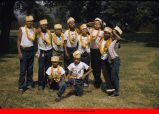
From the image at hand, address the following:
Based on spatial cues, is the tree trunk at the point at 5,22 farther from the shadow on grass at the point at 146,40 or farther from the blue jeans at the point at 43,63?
the shadow on grass at the point at 146,40

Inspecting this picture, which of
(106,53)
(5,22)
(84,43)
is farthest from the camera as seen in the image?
(5,22)

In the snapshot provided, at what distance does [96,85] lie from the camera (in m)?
8.05

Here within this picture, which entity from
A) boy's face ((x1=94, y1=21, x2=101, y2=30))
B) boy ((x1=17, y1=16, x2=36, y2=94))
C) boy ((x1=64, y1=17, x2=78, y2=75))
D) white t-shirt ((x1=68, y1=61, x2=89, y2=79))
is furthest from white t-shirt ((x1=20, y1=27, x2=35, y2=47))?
boy's face ((x1=94, y1=21, x2=101, y2=30))

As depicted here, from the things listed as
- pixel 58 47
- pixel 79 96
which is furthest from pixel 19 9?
pixel 79 96

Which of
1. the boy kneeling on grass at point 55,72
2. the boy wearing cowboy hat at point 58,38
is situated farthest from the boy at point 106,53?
the boy wearing cowboy hat at point 58,38

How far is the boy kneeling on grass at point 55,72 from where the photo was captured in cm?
741

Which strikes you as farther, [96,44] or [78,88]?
[96,44]

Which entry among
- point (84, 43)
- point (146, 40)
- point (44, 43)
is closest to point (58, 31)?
point (44, 43)

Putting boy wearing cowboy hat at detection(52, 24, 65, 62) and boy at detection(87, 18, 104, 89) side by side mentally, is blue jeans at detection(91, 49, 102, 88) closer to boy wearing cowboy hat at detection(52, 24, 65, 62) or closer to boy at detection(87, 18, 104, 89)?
boy at detection(87, 18, 104, 89)

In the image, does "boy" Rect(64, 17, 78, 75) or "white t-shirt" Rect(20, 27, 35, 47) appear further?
"boy" Rect(64, 17, 78, 75)

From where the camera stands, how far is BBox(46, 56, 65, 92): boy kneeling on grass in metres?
7.41

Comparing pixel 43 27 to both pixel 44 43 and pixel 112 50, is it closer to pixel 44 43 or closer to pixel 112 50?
pixel 44 43

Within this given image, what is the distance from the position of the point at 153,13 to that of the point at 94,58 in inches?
896

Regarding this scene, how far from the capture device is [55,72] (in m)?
7.51
